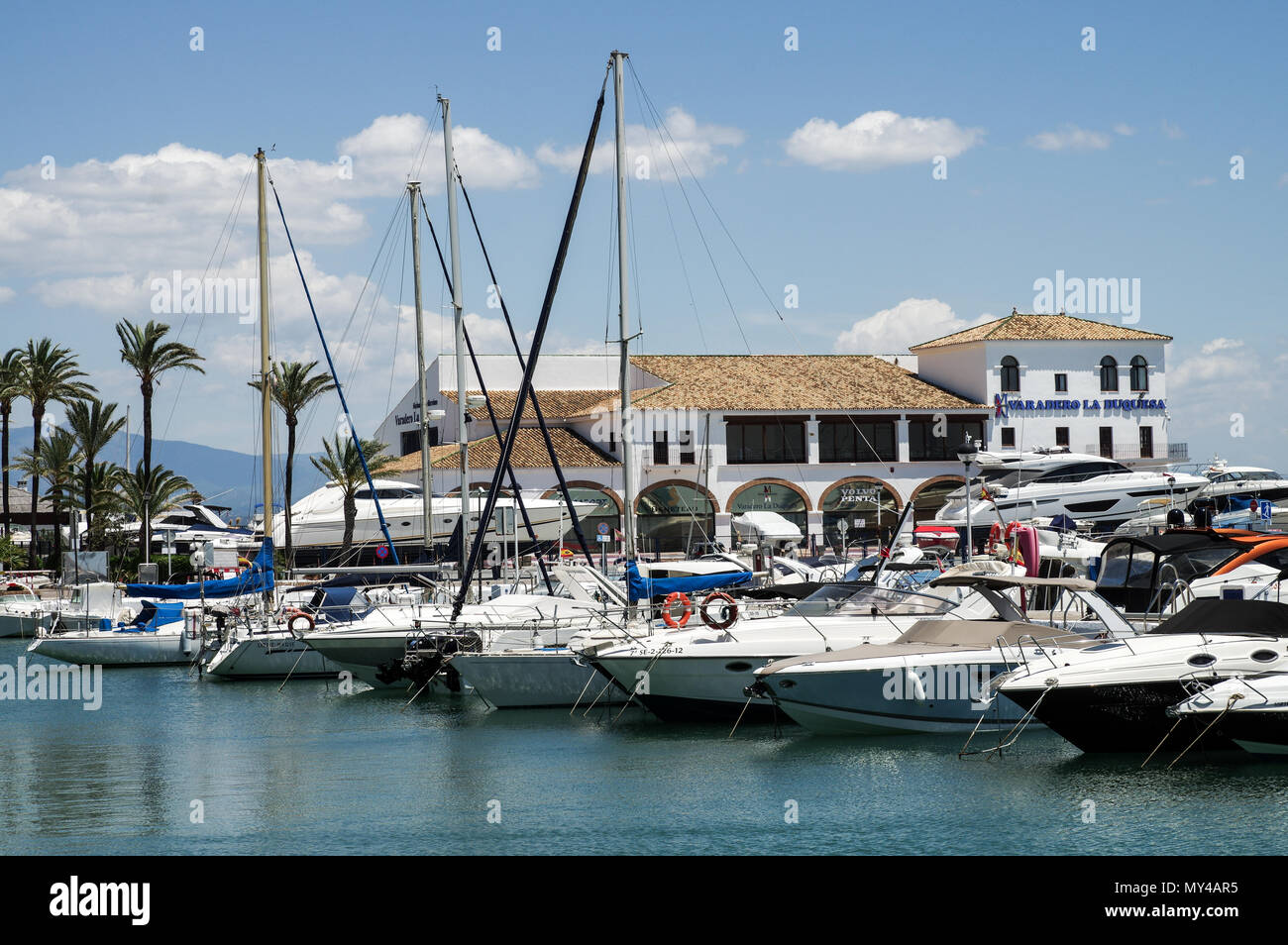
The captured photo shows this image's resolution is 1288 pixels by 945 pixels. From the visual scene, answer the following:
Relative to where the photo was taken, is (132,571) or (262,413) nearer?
(262,413)

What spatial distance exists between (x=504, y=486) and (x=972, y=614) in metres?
36.6

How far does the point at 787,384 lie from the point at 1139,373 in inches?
697

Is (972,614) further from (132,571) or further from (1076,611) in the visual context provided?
(132,571)

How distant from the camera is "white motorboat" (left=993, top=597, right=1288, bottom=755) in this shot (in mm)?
17703

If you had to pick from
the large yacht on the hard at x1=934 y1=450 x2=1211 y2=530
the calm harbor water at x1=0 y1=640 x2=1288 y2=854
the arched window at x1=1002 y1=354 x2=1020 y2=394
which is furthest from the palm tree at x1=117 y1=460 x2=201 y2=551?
the arched window at x1=1002 y1=354 x2=1020 y2=394

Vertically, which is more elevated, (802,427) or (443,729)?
(802,427)

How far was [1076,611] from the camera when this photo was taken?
2348 cm

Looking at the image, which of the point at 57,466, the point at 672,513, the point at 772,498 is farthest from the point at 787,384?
the point at 57,466

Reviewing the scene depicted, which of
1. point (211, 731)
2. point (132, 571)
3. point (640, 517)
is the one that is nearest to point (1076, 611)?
point (211, 731)

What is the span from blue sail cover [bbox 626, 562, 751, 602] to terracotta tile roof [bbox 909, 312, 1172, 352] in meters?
37.8

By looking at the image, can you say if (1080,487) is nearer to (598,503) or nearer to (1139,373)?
(1139,373)

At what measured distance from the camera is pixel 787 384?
218 feet

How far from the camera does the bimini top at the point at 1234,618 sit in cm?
1823

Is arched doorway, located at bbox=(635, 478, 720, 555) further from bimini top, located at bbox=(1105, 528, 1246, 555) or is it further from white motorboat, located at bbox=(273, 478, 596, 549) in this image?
bimini top, located at bbox=(1105, 528, 1246, 555)
